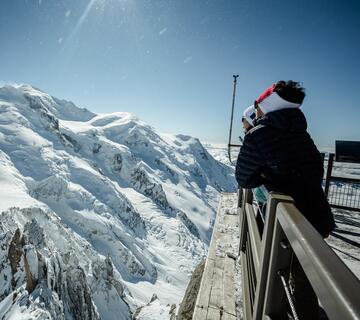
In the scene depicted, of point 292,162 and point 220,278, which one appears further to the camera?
point 220,278

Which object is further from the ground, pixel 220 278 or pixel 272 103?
pixel 272 103

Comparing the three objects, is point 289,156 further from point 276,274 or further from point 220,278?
point 220,278

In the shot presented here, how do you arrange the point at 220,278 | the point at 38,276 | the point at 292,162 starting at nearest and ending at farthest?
the point at 292,162 < the point at 220,278 < the point at 38,276

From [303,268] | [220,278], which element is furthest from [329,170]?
[303,268]

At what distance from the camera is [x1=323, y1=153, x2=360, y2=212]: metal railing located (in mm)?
6735

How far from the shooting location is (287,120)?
2.46 meters

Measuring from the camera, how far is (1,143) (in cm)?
17525

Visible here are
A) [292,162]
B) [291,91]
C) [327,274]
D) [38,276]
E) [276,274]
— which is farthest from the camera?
[38,276]

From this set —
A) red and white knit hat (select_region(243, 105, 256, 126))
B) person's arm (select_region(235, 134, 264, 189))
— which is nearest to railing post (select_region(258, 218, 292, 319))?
person's arm (select_region(235, 134, 264, 189))

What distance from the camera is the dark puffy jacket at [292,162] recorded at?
2344mm

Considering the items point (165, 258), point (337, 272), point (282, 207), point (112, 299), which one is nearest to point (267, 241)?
point (282, 207)

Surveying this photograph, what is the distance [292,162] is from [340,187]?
19.5ft

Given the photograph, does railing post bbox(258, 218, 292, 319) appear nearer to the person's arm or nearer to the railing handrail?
the railing handrail

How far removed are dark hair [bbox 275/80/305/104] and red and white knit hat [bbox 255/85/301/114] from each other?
3 cm
